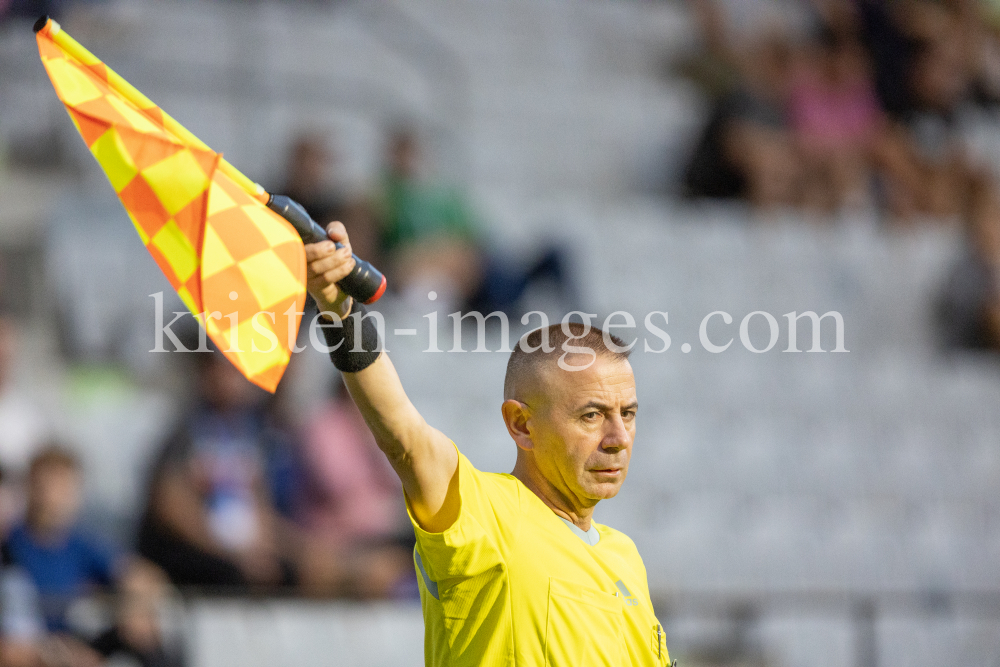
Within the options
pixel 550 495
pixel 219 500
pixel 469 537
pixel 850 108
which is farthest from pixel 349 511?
pixel 850 108

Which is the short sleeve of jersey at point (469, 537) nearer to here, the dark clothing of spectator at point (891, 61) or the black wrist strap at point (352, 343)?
the black wrist strap at point (352, 343)

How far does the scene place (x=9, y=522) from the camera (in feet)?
18.7

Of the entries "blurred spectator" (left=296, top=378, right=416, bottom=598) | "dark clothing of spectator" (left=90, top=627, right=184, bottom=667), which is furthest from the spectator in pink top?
"dark clothing of spectator" (left=90, top=627, right=184, bottom=667)

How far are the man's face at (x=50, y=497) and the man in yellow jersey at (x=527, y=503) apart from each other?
346 centimetres

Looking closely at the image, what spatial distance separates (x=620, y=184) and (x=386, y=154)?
8.67 ft

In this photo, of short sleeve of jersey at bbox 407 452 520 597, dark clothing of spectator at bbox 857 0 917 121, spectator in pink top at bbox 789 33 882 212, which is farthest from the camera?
dark clothing of spectator at bbox 857 0 917 121

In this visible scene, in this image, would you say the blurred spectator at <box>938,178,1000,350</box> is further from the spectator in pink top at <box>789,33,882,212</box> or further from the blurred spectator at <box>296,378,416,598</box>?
the blurred spectator at <box>296,378,416,598</box>

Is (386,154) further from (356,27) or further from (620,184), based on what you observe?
(620,184)

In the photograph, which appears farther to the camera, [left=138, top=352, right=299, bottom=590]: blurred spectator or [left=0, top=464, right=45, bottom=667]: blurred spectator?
[left=138, top=352, right=299, bottom=590]: blurred spectator

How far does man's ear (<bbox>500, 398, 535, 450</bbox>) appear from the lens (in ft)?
9.39

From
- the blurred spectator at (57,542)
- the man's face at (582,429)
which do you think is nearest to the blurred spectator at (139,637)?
the blurred spectator at (57,542)

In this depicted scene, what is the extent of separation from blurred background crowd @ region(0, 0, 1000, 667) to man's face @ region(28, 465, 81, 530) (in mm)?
13

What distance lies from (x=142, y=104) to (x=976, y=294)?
851 centimetres

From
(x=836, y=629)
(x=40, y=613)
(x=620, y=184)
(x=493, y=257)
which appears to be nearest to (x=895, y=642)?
(x=836, y=629)
